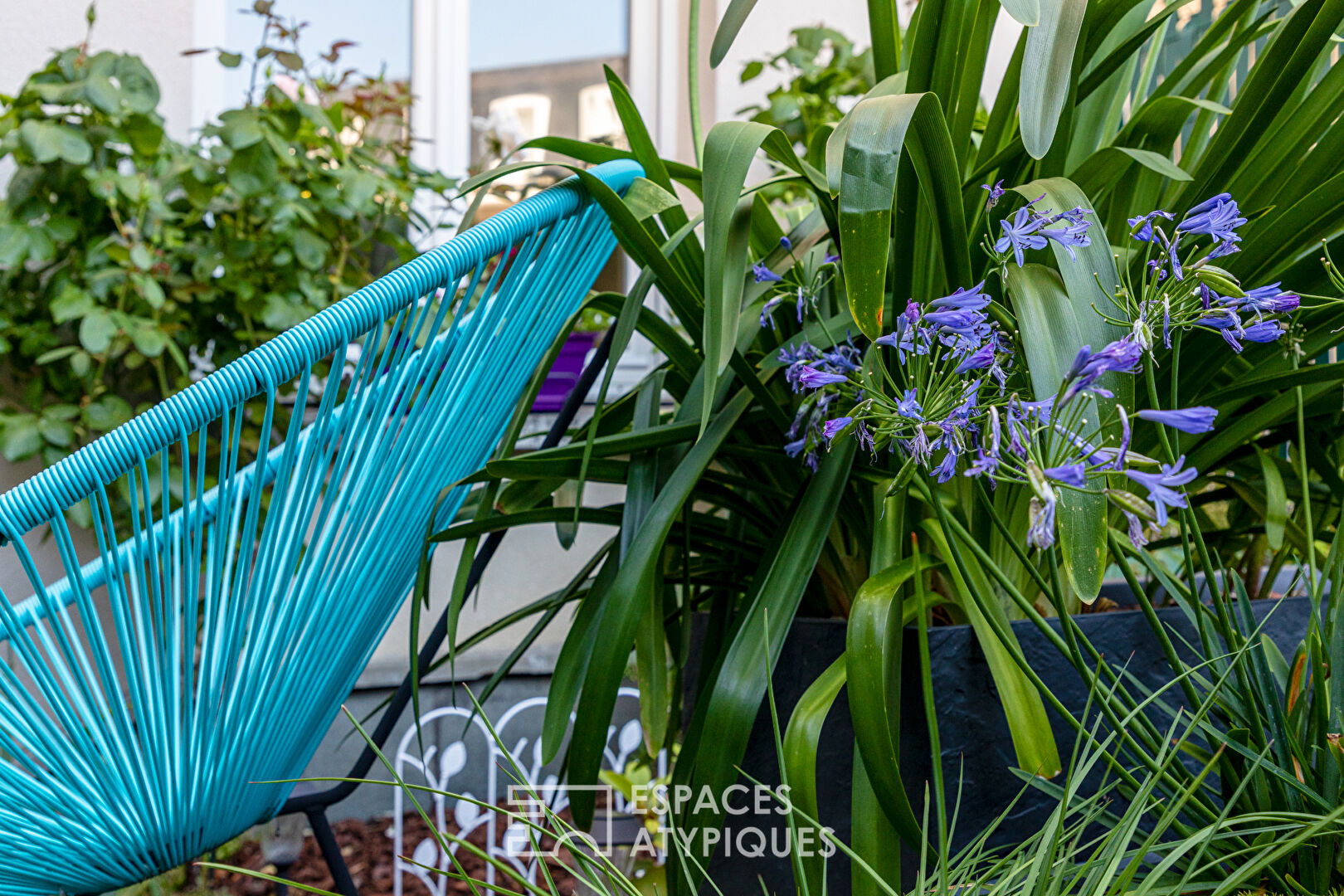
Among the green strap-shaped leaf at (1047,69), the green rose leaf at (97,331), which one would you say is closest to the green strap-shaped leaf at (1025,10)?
the green strap-shaped leaf at (1047,69)

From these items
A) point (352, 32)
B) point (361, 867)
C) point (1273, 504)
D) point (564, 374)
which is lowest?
point (361, 867)

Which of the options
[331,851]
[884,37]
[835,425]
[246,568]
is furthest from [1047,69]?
[331,851]

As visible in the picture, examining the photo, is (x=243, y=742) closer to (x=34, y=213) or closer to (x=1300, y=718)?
(x=1300, y=718)

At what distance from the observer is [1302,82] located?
0.75 metres

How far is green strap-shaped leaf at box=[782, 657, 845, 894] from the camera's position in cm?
55

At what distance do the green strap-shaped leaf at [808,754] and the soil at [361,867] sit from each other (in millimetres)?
1196

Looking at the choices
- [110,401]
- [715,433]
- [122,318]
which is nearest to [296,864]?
[110,401]

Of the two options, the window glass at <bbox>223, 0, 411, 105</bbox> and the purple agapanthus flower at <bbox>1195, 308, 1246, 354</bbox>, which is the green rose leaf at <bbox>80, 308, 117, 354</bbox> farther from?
the purple agapanthus flower at <bbox>1195, 308, 1246, 354</bbox>

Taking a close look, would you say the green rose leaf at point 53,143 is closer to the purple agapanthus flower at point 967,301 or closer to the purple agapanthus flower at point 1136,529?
the purple agapanthus flower at point 967,301

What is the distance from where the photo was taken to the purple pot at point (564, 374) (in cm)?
212

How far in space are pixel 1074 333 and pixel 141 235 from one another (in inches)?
65.0

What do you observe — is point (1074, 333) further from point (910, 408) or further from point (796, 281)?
point (796, 281)

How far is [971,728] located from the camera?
2.13 ft

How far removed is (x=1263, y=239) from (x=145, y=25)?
216 cm
